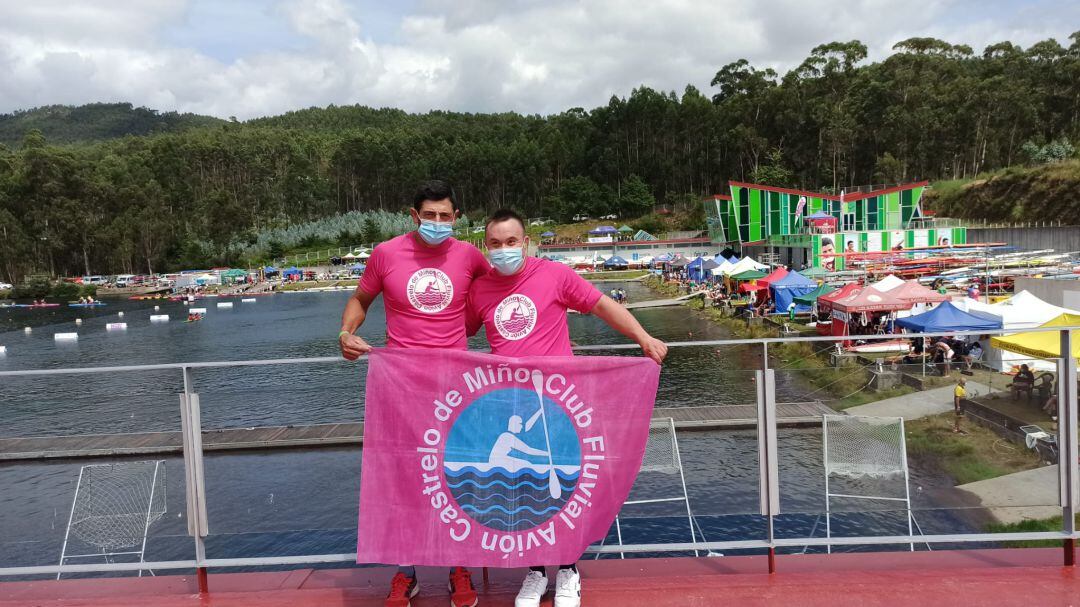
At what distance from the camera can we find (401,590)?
3.01 meters

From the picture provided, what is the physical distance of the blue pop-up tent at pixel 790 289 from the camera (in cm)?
2683

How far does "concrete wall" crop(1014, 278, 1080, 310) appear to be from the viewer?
1741 cm

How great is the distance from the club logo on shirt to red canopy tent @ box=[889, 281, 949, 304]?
62.0 feet

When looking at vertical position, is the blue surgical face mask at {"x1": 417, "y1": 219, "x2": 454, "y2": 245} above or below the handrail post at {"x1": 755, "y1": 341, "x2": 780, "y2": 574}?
above

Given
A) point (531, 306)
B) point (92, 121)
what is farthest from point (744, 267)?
point (92, 121)

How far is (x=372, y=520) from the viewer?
3.14 metres

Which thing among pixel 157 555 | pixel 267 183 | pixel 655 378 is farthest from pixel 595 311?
pixel 267 183

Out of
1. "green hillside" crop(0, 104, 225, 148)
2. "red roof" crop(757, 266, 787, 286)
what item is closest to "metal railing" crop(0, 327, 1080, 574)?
"red roof" crop(757, 266, 787, 286)

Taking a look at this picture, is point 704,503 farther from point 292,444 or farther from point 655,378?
point 292,444

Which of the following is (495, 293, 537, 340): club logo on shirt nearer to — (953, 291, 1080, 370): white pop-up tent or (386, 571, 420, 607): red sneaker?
(386, 571, 420, 607): red sneaker

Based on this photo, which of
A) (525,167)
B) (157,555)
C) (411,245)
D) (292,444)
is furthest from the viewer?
(525,167)

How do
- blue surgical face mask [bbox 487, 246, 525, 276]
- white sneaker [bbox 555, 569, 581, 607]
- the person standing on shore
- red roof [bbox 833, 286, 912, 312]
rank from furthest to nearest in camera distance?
1. red roof [bbox 833, 286, 912, 312]
2. the person standing on shore
3. blue surgical face mask [bbox 487, 246, 525, 276]
4. white sneaker [bbox 555, 569, 581, 607]

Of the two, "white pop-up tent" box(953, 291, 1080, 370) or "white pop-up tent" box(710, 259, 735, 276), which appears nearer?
"white pop-up tent" box(953, 291, 1080, 370)

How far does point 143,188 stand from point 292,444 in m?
88.0
